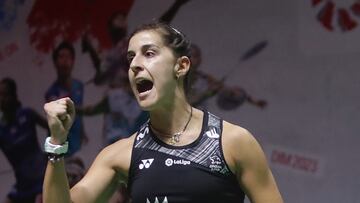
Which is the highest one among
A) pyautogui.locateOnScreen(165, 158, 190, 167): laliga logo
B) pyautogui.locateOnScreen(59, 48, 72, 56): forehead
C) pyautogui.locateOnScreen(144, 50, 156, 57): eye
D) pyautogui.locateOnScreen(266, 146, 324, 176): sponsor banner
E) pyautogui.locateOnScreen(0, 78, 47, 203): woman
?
pyautogui.locateOnScreen(144, 50, 156, 57): eye

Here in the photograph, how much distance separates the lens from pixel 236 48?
370 centimetres

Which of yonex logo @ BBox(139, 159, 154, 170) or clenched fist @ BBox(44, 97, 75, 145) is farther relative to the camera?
yonex logo @ BBox(139, 159, 154, 170)

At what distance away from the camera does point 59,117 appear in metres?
1.87

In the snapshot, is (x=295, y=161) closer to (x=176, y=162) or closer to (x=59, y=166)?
(x=176, y=162)

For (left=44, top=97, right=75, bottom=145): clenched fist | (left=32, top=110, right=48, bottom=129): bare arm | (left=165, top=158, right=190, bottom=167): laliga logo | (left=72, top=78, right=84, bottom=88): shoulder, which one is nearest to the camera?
(left=44, top=97, right=75, bottom=145): clenched fist

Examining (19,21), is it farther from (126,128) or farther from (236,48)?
(236,48)

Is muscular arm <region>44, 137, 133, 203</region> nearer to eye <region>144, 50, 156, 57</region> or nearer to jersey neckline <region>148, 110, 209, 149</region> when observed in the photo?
jersey neckline <region>148, 110, 209, 149</region>

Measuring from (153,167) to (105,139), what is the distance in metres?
2.14

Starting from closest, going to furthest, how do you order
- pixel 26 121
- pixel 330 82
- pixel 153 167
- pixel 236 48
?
pixel 153 167
pixel 330 82
pixel 236 48
pixel 26 121

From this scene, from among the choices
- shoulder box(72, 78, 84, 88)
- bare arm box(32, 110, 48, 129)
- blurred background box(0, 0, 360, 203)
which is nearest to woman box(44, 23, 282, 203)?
Result: blurred background box(0, 0, 360, 203)

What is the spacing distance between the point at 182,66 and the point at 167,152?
0.25m

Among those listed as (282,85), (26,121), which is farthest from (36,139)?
(282,85)

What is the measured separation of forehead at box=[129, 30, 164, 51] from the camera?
2.09 metres

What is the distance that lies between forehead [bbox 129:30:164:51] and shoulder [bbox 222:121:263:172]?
0.99 ft
